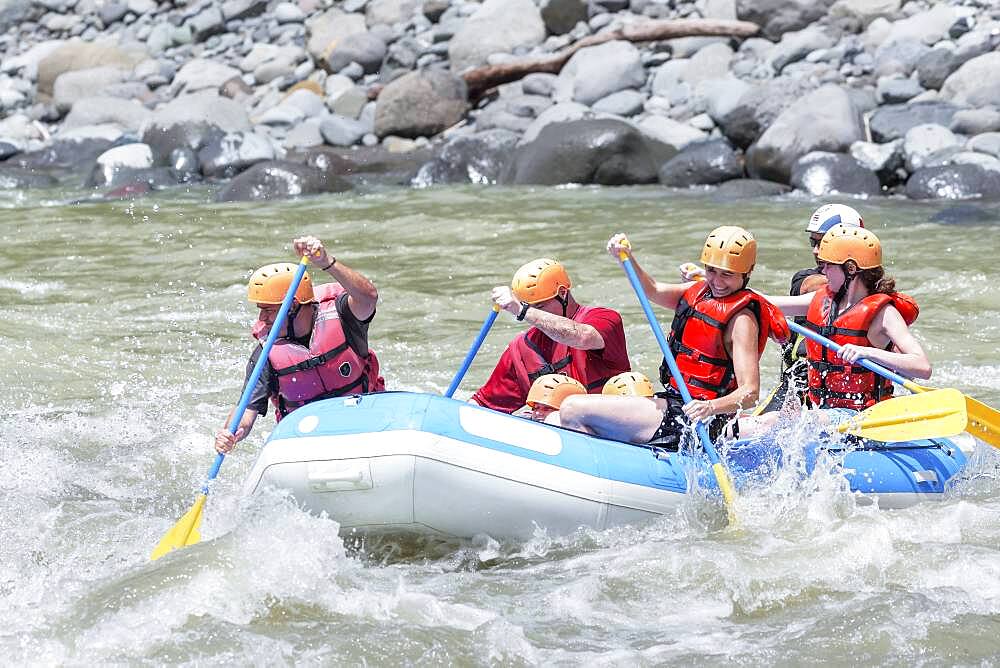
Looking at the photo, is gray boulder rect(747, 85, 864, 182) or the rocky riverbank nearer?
gray boulder rect(747, 85, 864, 182)

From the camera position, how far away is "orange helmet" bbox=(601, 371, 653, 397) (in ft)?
19.2

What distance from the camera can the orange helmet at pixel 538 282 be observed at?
6027 mm

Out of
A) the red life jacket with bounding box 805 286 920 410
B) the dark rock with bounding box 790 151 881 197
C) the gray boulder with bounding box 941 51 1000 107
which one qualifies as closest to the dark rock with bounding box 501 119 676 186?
the dark rock with bounding box 790 151 881 197

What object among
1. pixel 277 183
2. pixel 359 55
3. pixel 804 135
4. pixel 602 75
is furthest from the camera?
pixel 359 55

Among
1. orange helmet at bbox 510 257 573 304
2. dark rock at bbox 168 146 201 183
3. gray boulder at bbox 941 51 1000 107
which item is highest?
orange helmet at bbox 510 257 573 304

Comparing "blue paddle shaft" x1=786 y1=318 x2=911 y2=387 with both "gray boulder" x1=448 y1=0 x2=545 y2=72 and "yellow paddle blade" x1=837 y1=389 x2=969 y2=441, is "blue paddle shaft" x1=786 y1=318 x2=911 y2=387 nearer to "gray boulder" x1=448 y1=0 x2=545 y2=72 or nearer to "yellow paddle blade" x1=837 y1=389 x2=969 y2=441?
"yellow paddle blade" x1=837 y1=389 x2=969 y2=441

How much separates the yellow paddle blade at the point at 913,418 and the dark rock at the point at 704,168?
10.1m

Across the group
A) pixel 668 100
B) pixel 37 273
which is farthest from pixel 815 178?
pixel 37 273

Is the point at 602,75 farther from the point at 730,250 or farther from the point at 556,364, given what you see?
the point at 730,250

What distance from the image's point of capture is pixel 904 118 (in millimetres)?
15539

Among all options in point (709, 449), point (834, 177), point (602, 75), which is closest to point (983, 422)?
point (709, 449)

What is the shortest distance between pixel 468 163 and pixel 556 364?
1137 cm

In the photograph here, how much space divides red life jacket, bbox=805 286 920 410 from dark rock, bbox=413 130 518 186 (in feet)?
36.9

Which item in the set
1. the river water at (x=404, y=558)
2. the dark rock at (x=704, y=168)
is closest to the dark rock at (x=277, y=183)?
the dark rock at (x=704, y=168)
